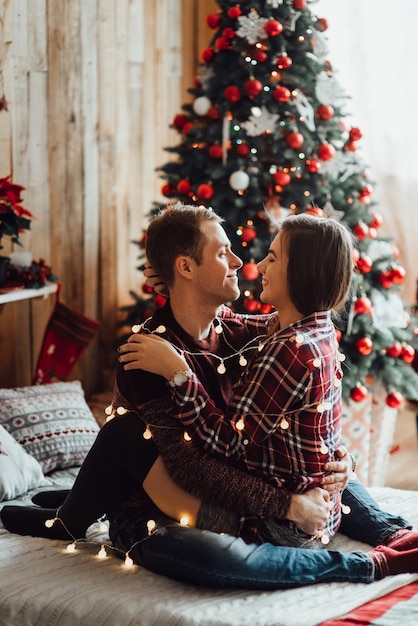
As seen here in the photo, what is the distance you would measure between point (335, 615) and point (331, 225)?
33.9 inches

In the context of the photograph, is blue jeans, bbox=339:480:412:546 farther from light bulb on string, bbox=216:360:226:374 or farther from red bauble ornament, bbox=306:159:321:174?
red bauble ornament, bbox=306:159:321:174

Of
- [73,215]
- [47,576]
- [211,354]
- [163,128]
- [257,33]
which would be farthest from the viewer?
[163,128]

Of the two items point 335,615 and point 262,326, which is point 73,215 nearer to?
point 262,326

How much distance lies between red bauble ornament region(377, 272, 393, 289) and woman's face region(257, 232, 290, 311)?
144cm

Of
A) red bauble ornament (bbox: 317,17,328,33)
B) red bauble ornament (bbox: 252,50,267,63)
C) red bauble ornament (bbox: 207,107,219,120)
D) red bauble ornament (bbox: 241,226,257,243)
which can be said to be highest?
red bauble ornament (bbox: 317,17,328,33)

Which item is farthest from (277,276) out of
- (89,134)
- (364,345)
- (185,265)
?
(89,134)

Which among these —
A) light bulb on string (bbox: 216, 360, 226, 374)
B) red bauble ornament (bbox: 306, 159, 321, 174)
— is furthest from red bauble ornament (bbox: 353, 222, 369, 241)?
light bulb on string (bbox: 216, 360, 226, 374)

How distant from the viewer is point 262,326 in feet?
7.94

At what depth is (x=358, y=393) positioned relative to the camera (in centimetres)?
338

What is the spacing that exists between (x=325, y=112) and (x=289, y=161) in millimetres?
234

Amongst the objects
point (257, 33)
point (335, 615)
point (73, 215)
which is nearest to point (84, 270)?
point (73, 215)

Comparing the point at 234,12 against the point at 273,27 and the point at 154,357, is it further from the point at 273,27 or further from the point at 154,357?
the point at 154,357

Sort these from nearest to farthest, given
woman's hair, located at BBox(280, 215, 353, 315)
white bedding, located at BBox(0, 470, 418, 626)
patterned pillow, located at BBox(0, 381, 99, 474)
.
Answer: white bedding, located at BBox(0, 470, 418, 626) < woman's hair, located at BBox(280, 215, 353, 315) < patterned pillow, located at BBox(0, 381, 99, 474)

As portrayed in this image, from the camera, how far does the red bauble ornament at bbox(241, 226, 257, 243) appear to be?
3.37m
